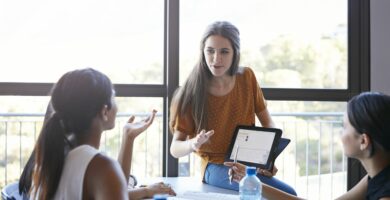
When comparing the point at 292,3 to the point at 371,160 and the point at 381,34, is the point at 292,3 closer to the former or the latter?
the point at 381,34

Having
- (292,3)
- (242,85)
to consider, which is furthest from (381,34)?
(242,85)

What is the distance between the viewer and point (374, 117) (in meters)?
1.86

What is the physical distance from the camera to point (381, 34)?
3467mm

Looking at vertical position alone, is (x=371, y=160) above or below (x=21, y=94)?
below

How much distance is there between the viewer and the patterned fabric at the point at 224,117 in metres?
2.88

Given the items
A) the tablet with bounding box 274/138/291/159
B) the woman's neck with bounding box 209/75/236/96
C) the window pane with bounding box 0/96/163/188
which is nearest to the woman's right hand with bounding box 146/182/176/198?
the tablet with bounding box 274/138/291/159

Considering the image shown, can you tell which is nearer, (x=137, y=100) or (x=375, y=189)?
(x=375, y=189)

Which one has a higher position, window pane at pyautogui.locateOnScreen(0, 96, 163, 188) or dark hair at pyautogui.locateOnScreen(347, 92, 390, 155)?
dark hair at pyautogui.locateOnScreen(347, 92, 390, 155)

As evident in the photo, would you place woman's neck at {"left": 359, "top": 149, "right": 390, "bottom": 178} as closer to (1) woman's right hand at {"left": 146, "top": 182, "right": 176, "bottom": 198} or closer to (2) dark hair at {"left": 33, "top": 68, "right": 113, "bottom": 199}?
(1) woman's right hand at {"left": 146, "top": 182, "right": 176, "bottom": 198}

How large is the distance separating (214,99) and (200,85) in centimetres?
11

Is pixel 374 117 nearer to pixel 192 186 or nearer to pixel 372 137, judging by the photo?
pixel 372 137

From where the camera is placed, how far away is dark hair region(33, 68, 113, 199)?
171 centimetres

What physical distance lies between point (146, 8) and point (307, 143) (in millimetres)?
1688

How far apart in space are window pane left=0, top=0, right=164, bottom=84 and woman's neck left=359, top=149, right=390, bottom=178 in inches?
69.4
